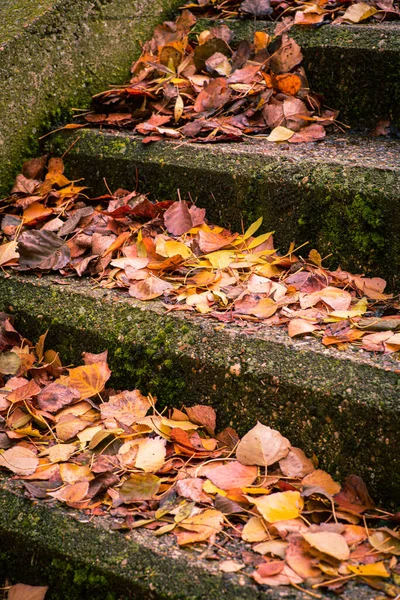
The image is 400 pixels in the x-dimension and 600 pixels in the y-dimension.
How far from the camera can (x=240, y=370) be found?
1.44 meters

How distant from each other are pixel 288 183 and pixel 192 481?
2.77ft

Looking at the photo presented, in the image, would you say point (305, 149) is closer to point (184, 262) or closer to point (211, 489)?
point (184, 262)

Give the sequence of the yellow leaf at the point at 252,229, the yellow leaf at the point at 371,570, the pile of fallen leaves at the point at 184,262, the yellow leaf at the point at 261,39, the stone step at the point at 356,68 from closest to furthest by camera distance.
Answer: the yellow leaf at the point at 371,570 < the pile of fallen leaves at the point at 184,262 < the yellow leaf at the point at 252,229 < the stone step at the point at 356,68 < the yellow leaf at the point at 261,39

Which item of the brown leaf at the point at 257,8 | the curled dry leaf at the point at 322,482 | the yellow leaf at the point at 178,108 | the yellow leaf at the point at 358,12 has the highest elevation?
the brown leaf at the point at 257,8

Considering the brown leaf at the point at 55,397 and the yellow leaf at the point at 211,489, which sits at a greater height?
the brown leaf at the point at 55,397

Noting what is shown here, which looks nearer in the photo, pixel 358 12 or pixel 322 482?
pixel 322 482

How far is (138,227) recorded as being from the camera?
191 cm

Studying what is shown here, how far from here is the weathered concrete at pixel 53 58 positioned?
2.09 meters


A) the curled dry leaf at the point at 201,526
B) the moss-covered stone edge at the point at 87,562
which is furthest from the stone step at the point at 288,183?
the moss-covered stone edge at the point at 87,562

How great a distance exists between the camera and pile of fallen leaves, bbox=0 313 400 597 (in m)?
1.15

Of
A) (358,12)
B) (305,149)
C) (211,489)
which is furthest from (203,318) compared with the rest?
(358,12)

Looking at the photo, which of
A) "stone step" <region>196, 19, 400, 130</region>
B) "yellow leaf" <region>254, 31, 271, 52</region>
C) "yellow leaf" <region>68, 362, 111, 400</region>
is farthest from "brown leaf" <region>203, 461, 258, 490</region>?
"yellow leaf" <region>254, 31, 271, 52</region>

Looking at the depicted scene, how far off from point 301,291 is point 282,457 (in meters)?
0.46

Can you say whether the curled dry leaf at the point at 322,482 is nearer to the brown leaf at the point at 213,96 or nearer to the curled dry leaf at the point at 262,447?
the curled dry leaf at the point at 262,447
